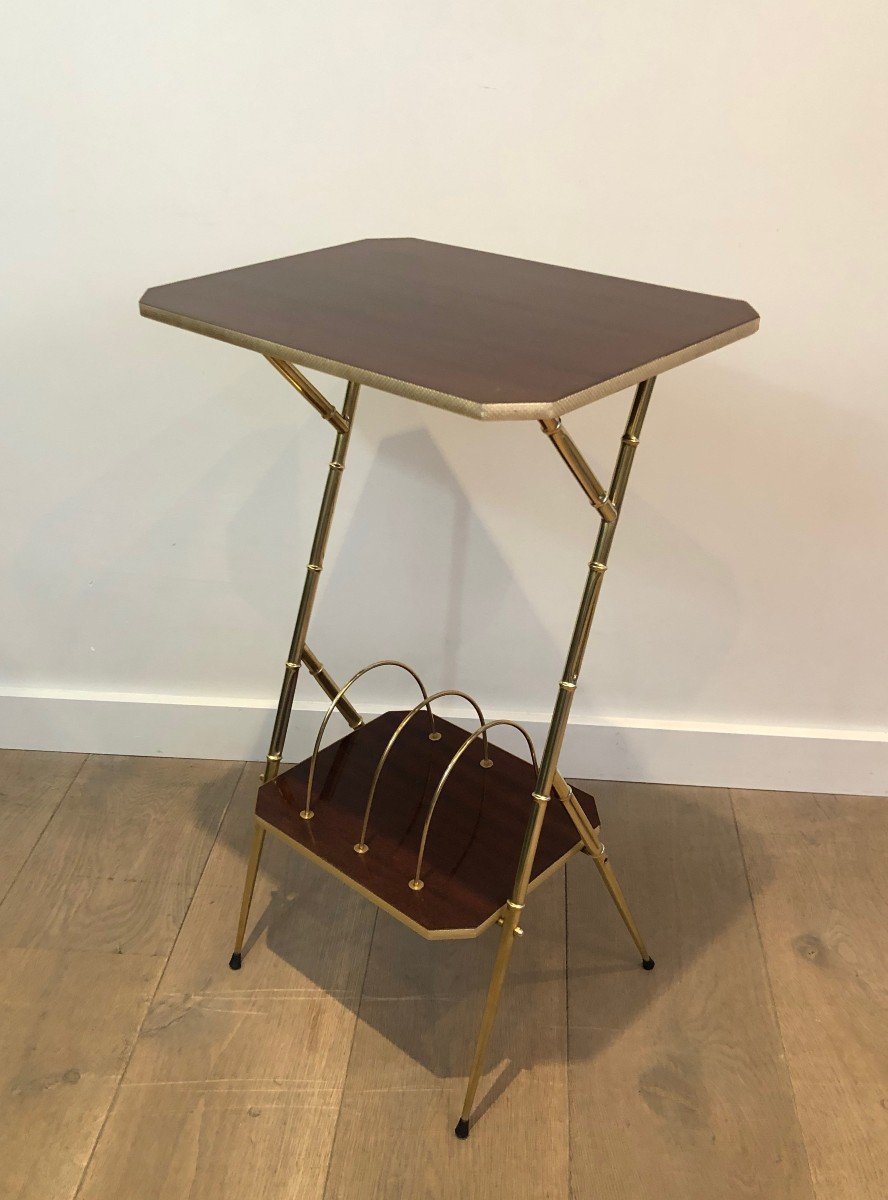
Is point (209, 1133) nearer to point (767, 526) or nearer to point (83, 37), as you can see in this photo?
point (767, 526)

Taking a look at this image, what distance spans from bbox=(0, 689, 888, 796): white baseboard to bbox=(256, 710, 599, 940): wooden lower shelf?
17.5 inches

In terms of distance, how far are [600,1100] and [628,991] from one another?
0.21 metres

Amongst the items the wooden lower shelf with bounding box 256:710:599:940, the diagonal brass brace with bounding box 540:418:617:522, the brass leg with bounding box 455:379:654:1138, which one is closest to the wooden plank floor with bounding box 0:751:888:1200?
the brass leg with bounding box 455:379:654:1138

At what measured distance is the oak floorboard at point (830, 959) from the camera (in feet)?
4.78

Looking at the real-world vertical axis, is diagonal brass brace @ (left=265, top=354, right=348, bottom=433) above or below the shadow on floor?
above

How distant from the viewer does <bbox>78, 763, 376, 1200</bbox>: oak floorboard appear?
54.9 inches

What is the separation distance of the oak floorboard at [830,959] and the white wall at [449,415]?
0.11 meters

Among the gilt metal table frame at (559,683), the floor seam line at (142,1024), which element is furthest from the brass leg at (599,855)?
the floor seam line at (142,1024)

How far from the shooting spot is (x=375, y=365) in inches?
39.6

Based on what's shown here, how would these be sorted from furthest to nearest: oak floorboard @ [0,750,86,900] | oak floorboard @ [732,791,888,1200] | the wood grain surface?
oak floorboard @ [0,750,86,900]
oak floorboard @ [732,791,888,1200]
the wood grain surface

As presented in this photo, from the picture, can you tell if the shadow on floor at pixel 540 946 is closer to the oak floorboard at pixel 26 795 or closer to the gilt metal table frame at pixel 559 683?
the gilt metal table frame at pixel 559 683

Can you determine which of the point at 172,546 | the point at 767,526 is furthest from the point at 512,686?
the point at 172,546

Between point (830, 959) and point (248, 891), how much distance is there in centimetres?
96

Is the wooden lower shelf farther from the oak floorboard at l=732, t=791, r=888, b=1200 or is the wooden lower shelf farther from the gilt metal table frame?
the oak floorboard at l=732, t=791, r=888, b=1200
